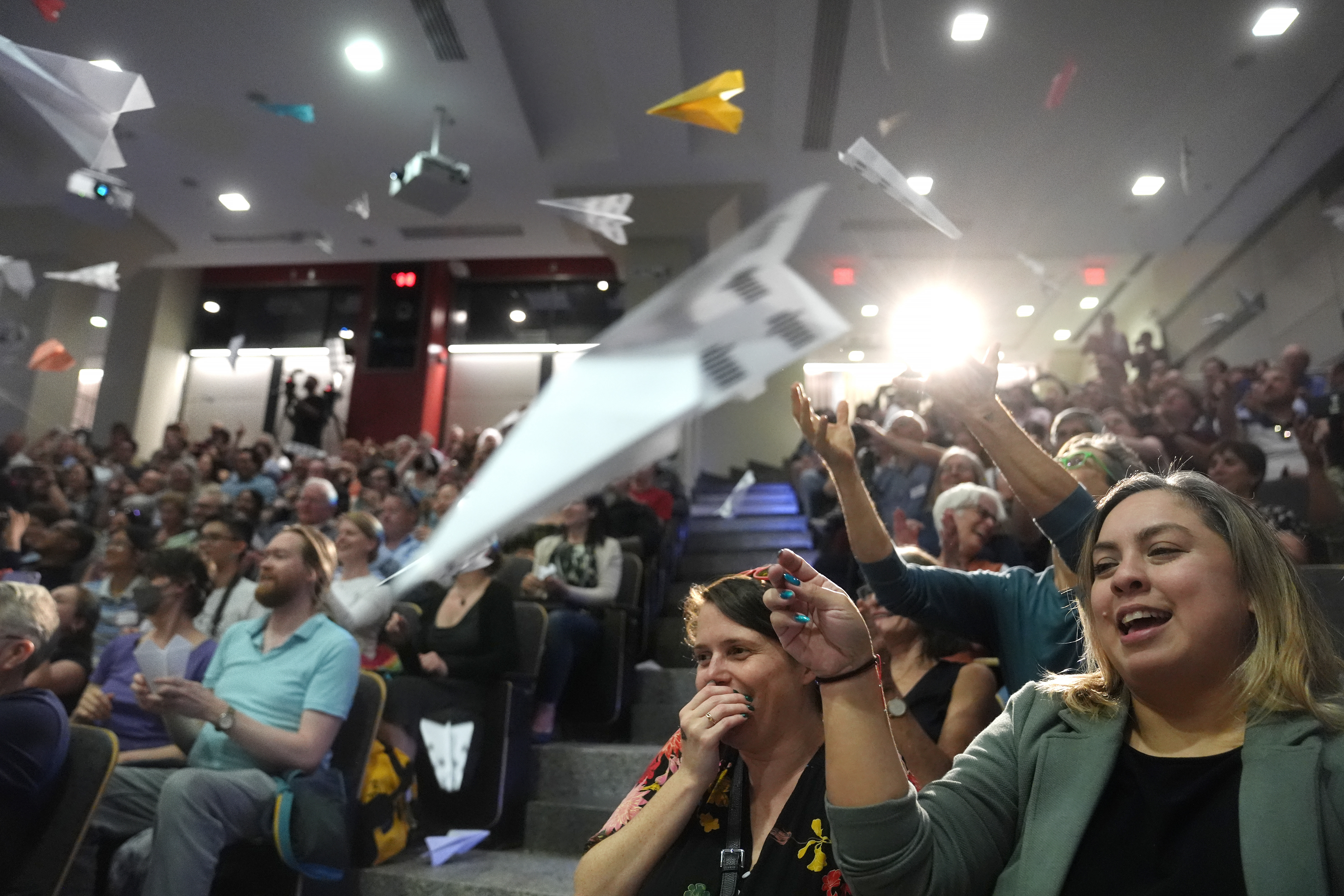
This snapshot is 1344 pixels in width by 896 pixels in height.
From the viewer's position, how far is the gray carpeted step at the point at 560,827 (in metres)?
2.18

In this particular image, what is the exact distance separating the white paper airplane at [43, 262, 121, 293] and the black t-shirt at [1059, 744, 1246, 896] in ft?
15.7

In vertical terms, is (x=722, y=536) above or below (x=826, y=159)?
below

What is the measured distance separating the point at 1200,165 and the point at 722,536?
4.11 m

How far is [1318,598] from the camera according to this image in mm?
1182

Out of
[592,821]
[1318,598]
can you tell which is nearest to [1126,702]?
[1318,598]

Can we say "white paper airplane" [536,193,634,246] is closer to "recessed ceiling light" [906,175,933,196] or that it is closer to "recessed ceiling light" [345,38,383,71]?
"recessed ceiling light" [345,38,383,71]

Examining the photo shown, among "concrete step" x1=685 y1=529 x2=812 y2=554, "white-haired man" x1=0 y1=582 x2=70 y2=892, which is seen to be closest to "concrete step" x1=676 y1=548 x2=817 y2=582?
"concrete step" x1=685 y1=529 x2=812 y2=554

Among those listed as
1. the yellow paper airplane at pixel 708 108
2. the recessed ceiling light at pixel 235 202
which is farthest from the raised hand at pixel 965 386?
the recessed ceiling light at pixel 235 202

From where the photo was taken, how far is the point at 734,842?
40.0 inches

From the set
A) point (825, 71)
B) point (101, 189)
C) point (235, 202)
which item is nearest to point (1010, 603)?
point (825, 71)

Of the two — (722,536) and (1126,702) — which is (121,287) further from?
(1126,702)

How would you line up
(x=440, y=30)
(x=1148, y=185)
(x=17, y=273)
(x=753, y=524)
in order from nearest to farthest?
(x=440, y=30), (x=753, y=524), (x=1148, y=185), (x=17, y=273)

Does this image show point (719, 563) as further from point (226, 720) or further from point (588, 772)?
point (226, 720)

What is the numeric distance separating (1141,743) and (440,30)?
15.0ft
